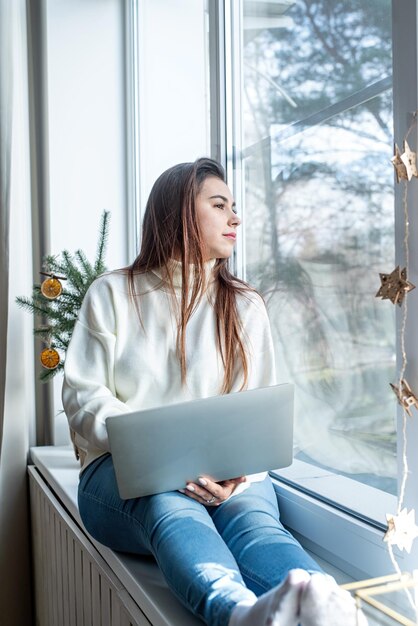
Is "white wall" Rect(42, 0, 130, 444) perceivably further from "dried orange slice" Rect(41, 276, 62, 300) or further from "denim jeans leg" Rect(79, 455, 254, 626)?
"denim jeans leg" Rect(79, 455, 254, 626)

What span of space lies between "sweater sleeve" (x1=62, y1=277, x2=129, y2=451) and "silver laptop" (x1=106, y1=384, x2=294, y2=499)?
186 millimetres

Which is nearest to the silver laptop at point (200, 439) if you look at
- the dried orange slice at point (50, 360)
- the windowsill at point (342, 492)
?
the windowsill at point (342, 492)

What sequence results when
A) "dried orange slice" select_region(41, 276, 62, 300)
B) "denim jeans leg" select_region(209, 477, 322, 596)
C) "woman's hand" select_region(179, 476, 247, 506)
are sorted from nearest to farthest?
1. "denim jeans leg" select_region(209, 477, 322, 596)
2. "woman's hand" select_region(179, 476, 247, 506)
3. "dried orange slice" select_region(41, 276, 62, 300)

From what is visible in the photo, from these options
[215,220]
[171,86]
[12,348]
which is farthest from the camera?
[171,86]

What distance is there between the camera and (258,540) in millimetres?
1110

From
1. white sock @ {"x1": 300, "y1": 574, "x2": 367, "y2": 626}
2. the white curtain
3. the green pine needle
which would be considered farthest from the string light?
the white curtain

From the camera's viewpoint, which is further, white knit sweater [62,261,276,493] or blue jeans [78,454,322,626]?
white knit sweater [62,261,276,493]

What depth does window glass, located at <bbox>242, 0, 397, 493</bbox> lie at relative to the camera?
1.17 meters

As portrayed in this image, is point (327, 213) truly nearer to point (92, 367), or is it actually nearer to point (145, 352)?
point (145, 352)

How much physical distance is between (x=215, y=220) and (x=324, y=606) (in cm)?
84

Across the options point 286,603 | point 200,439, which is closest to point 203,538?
point 200,439

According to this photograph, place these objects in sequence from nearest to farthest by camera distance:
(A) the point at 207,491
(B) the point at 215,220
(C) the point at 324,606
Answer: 1. (C) the point at 324,606
2. (A) the point at 207,491
3. (B) the point at 215,220

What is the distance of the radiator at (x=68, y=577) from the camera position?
121cm

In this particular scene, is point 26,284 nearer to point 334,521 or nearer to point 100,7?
point 100,7
